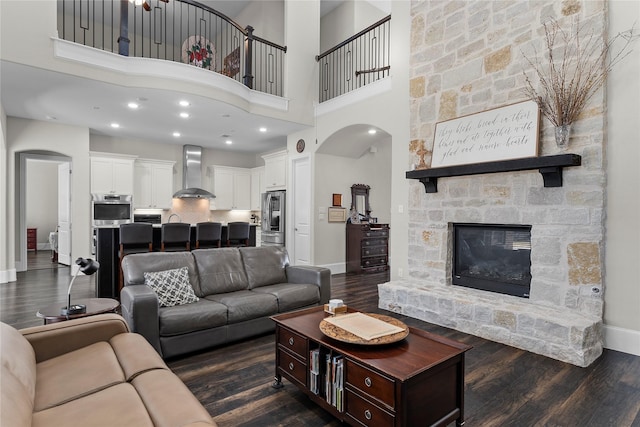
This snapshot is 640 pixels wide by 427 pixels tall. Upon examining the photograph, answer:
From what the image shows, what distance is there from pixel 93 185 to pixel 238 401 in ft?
21.9

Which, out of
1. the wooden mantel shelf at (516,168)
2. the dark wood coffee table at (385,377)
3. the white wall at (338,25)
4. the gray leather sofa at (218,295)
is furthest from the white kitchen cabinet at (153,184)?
the dark wood coffee table at (385,377)

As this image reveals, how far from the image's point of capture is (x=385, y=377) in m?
1.65

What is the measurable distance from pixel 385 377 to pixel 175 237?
447 cm

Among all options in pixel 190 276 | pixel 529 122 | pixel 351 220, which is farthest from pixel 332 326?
pixel 351 220

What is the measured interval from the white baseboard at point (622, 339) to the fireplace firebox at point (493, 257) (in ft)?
2.34

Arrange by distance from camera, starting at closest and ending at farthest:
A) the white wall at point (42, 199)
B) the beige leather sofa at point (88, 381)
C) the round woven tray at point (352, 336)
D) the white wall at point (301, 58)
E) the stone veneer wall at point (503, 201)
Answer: the beige leather sofa at point (88, 381) → the round woven tray at point (352, 336) → the stone veneer wall at point (503, 201) → the white wall at point (301, 58) → the white wall at point (42, 199)

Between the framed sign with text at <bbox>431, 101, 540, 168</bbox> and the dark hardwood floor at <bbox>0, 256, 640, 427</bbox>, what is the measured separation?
78.5 inches

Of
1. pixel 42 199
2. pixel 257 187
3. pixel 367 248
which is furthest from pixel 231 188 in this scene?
pixel 42 199

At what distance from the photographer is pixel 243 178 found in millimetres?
9320

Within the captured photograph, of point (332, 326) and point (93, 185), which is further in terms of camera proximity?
point (93, 185)

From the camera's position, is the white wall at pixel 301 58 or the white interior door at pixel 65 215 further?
the white interior door at pixel 65 215

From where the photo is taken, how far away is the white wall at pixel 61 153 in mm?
6172

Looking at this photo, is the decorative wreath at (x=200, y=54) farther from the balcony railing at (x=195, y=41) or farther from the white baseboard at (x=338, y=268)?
the white baseboard at (x=338, y=268)

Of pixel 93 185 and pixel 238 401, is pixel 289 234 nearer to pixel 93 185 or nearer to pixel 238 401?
pixel 93 185
